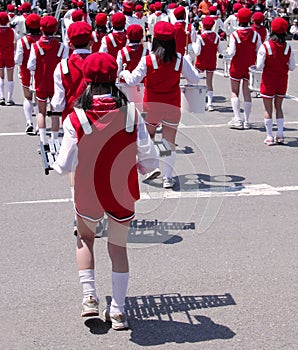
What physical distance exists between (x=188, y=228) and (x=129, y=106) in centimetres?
246

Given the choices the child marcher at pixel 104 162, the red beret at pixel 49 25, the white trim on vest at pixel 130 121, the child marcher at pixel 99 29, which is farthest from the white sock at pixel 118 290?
the child marcher at pixel 99 29

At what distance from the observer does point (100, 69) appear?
4383mm

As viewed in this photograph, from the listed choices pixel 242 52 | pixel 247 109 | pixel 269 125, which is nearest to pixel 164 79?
pixel 269 125

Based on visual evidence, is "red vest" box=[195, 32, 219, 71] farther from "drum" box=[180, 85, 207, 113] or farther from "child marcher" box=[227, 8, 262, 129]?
"drum" box=[180, 85, 207, 113]

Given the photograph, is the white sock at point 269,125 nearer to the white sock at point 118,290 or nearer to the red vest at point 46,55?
the red vest at point 46,55

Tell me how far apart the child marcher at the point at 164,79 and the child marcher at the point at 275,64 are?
7.10ft

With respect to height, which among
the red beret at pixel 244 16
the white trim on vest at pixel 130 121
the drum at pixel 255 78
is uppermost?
the white trim on vest at pixel 130 121

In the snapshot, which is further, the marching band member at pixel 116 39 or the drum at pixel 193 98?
the marching band member at pixel 116 39

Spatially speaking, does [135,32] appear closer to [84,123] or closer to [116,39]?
[116,39]

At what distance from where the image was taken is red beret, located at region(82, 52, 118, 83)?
4.39m

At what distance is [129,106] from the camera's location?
4449 mm

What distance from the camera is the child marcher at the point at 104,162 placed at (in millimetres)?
4387

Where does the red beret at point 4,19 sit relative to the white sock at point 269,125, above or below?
above

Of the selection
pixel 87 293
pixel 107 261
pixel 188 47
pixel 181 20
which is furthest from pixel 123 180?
pixel 188 47
